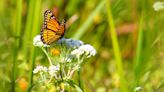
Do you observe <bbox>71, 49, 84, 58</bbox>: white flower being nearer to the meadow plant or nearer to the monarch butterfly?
the meadow plant

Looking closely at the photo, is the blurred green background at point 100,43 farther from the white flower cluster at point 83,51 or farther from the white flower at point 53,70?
the white flower at point 53,70

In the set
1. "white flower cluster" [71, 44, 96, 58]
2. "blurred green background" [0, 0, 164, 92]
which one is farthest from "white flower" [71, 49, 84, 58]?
"blurred green background" [0, 0, 164, 92]

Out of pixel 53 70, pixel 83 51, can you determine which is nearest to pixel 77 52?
pixel 83 51

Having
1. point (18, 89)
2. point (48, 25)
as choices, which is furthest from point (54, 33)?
point (18, 89)

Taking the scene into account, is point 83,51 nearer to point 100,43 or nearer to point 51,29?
point 51,29

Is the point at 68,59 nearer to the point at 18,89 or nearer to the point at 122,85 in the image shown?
the point at 122,85

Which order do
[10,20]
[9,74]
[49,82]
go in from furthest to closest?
[10,20] < [9,74] < [49,82]

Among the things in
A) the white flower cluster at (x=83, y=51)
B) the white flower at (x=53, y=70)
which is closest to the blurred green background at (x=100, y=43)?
the white flower cluster at (x=83, y=51)
